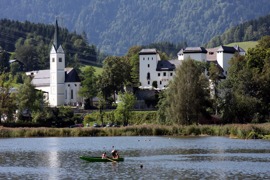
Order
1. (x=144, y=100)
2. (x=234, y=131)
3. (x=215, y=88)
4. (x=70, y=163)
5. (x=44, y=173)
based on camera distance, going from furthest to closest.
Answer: (x=144, y=100) < (x=215, y=88) < (x=234, y=131) < (x=70, y=163) < (x=44, y=173)

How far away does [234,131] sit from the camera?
8656cm

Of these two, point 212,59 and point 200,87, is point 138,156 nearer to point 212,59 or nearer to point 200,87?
point 200,87

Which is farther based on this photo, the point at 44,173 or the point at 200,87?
the point at 200,87

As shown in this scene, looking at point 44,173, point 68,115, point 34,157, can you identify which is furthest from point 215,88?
point 44,173

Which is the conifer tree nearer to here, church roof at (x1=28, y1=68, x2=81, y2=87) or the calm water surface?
the calm water surface

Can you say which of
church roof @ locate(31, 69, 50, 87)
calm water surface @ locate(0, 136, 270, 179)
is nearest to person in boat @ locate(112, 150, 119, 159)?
calm water surface @ locate(0, 136, 270, 179)

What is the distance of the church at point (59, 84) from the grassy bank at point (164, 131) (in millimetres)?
63794

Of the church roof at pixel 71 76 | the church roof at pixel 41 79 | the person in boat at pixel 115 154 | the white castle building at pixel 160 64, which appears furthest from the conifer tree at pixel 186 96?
the church roof at pixel 41 79

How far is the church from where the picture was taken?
536 feet

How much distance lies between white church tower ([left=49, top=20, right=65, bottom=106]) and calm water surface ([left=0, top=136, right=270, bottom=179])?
77570 mm

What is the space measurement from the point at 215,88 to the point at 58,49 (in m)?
58.7

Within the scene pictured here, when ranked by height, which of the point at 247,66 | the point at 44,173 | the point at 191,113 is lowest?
the point at 44,173

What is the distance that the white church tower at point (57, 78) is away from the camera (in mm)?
163375

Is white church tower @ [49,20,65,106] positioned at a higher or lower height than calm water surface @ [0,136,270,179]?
higher
